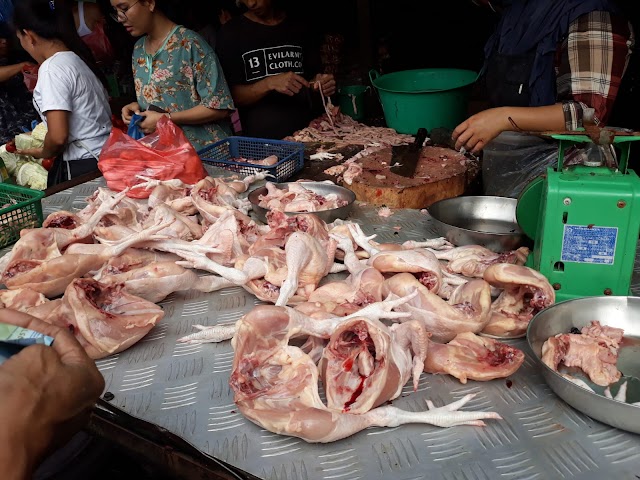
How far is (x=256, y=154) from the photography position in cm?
410

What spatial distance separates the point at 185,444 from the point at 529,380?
1.08m

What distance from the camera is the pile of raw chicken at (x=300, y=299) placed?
1.60 m

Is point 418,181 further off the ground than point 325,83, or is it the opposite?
point 325,83

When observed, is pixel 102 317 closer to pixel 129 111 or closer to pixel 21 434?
pixel 21 434

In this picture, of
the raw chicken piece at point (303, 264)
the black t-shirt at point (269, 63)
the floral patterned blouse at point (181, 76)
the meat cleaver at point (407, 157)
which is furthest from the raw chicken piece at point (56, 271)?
the black t-shirt at point (269, 63)

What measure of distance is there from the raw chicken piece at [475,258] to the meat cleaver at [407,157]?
42.5 inches

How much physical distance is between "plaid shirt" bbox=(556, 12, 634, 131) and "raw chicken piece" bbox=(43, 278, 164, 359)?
2300 mm

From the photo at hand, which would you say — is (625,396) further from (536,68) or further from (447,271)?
(536,68)

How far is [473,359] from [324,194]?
5.23ft

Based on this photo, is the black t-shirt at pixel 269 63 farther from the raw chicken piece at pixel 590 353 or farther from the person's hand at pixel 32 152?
the raw chicken piece at pixel 590 353

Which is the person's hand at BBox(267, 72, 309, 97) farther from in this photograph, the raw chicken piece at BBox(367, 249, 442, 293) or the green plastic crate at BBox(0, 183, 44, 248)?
the raw chicken piece at BBox(367, 249, 442, 293)

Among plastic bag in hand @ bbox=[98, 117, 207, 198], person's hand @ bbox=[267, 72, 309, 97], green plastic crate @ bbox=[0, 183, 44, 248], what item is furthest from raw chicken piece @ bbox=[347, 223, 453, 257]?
person's hand @ bbox=[267, 72, 309, 97]

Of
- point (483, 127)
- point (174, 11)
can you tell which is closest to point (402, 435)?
point (483, 127)

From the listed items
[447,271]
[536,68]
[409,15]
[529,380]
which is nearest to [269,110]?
[536,68]
